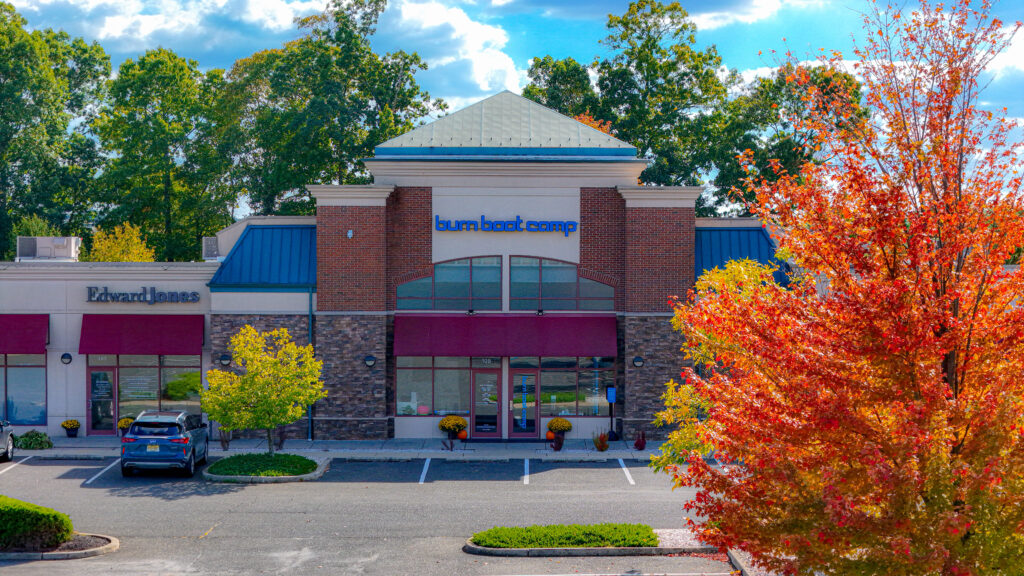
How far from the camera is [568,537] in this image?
59.3 ft

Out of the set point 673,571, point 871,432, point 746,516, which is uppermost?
point 871,432

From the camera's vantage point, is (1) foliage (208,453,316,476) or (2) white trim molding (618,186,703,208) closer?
(1) foliage (208,453,316,476)

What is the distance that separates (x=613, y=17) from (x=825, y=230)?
47.3m

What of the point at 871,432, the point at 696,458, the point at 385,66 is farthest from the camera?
the point at 385,66

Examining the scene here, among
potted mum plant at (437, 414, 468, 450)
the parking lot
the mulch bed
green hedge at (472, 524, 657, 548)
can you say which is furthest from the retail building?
the mulch bed

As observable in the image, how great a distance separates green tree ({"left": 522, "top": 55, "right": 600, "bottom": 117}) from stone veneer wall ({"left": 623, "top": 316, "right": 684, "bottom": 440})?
2627 cm

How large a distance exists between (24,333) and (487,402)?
1552 centimetres

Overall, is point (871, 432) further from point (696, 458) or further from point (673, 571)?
point (673, 571)

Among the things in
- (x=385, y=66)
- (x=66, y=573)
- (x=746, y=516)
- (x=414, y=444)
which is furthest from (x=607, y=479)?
(x=385, y=66)

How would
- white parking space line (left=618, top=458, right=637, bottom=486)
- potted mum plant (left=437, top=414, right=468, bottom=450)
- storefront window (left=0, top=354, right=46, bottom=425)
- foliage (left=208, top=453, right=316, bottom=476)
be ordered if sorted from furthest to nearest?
storefront window (left=0, top=354, right=46, bottom=425)
potted mum plant (left=437, top=414, right=468, bottom=450)
white parking space line (left=618, top=458, right=637, bottom=486)
foliage (left=208, top=453, right=316, bottom=476)

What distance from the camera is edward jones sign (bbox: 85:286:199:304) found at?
3005cm

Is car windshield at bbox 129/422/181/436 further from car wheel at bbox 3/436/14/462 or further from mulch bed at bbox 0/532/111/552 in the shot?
mulch bed at bbox 0/532/111/552

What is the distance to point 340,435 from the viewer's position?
98.7ft

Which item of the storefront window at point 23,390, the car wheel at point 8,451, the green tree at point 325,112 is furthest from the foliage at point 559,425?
the green tree at point 325,112
